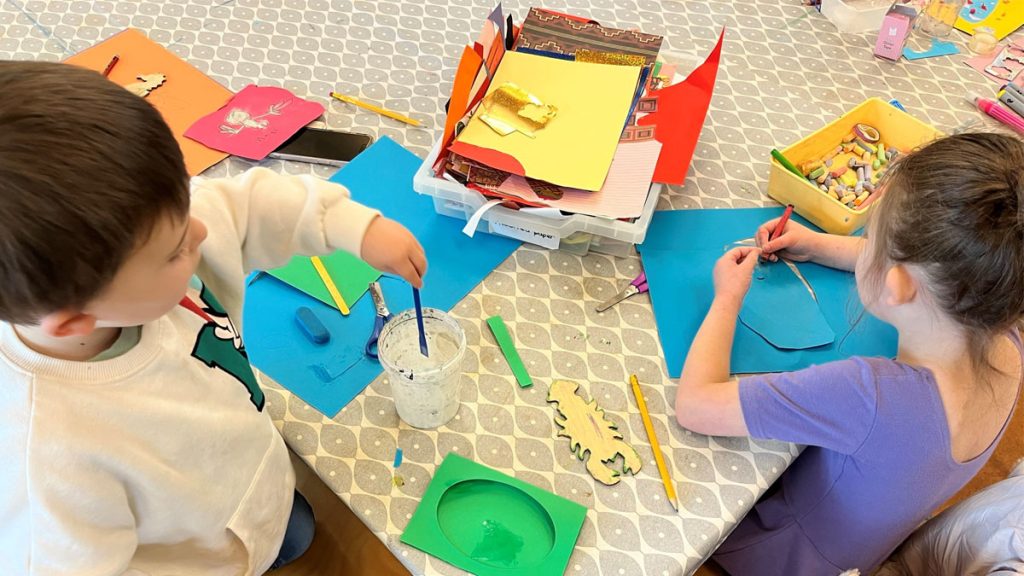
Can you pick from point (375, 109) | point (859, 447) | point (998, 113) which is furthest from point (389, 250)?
point (998, 113)

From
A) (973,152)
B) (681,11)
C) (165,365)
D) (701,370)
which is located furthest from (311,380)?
(681,11)

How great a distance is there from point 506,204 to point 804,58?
0.66m

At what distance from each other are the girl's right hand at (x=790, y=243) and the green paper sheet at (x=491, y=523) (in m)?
0.43

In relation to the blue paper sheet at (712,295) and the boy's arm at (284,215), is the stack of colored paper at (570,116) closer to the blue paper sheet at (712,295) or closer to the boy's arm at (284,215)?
the blue paper sheet at (712,295)

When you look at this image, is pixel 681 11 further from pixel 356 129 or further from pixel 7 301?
pixel 7 301

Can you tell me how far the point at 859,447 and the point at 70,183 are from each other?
74cm

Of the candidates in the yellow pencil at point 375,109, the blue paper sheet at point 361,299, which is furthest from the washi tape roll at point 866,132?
the yellow pencil at point 375,109

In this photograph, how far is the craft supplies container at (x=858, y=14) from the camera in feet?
4.05

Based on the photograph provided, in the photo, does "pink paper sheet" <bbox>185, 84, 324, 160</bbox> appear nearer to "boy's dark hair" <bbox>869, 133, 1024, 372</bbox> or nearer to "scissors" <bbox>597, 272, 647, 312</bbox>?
"scissors" <bbox>597, 272, 647, 312</bbox>

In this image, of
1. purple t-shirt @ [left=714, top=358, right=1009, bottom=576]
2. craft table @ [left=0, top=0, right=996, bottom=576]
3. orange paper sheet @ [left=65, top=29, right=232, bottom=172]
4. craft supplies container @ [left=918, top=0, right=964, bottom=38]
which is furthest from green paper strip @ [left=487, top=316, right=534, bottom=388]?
craft supplies container @ [left=918, top=0, right=964, bottom=38]

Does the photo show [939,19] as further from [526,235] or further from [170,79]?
[170,79]

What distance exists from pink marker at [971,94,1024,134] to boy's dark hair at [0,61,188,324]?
1.17 meters

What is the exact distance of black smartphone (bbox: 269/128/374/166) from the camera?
3.28 ft

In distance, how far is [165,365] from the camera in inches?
23.4
